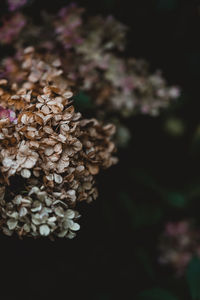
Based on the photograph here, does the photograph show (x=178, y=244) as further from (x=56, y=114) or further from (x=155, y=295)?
(x=56, y=114)

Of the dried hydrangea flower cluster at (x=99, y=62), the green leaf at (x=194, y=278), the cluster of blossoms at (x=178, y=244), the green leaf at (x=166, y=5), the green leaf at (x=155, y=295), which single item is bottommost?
the cluster of blossoms at (x=178, y=244)

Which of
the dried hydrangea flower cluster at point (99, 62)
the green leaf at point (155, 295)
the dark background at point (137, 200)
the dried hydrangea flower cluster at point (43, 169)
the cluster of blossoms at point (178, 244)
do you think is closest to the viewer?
the dried hydrangea flower cluster at point (43, 169)

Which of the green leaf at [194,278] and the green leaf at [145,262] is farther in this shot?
the green leaf at [145,262]

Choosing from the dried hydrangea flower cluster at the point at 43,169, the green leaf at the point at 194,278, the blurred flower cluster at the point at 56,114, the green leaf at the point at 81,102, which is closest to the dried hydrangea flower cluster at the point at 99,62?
the blurred flower cluster at the point at 56,114

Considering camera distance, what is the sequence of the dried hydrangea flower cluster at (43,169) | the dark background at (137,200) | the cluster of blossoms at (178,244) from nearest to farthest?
the dried hydrangea flower cluster at (43,169) < the dark background at (137,200) < the cluster of blossoms at (178,244)

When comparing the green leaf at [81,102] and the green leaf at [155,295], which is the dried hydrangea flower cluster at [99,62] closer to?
the green leaf at [81,102]

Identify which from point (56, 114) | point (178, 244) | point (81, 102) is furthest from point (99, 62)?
point (178, 244)

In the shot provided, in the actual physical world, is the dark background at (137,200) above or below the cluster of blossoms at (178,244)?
above
